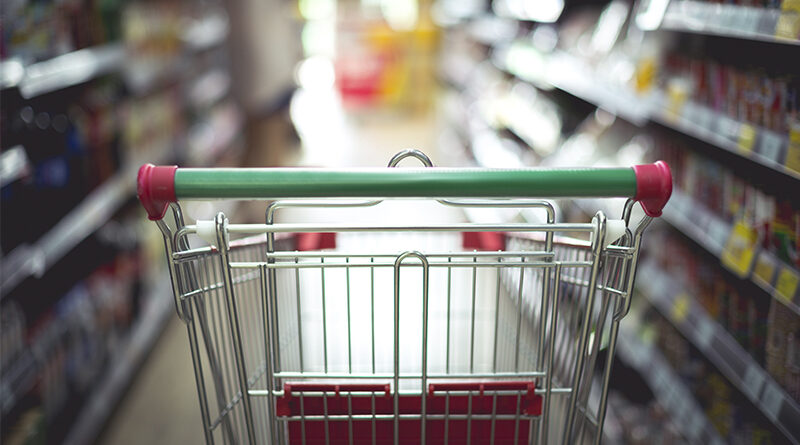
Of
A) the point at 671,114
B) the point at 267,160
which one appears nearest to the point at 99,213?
the point at 671,114

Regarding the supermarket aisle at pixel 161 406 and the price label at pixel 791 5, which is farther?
the supermarket aisle at pixel 161 406

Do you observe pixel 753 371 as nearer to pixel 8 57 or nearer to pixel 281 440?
pixel 281 440

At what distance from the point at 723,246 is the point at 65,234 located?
2.07 meters

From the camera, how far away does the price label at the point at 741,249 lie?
1594 millimetres

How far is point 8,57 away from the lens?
189 cm

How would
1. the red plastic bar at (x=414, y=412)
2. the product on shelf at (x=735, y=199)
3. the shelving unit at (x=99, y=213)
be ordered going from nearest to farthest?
A: the red plastic bar at (x=414, y=412) < the product on shelf at (x=735, y=199) < the shelving unit at (x=99, y=213)

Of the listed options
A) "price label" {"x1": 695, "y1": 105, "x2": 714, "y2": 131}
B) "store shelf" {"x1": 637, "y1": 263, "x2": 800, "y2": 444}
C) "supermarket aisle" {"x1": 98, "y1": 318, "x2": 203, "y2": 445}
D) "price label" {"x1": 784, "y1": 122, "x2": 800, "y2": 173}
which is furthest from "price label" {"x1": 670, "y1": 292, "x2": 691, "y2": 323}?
"supermarket aisle" {"x1": 98, "y1": 318, "x2": 203, "y2": 445}

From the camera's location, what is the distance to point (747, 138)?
1.60 meters

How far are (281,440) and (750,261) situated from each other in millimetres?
1186

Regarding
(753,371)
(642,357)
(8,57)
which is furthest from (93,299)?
(753,371)

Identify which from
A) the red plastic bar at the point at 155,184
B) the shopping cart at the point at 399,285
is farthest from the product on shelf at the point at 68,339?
the red plastic bar at the point at 155,184

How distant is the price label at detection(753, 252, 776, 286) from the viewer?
1.49 meters

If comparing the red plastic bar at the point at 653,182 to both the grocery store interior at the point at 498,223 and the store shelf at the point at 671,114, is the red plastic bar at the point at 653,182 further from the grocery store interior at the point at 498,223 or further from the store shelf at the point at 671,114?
the store shelf at the point at 671,114

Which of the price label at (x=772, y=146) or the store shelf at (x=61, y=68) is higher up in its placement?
the store shelf at (x=61, y=68)
